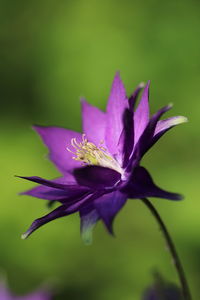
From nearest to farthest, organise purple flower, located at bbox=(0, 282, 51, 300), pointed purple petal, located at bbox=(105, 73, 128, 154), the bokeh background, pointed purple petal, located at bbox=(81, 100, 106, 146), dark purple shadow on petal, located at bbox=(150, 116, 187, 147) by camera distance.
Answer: dark purple shadow on petal, located at bbox=(150, 116, 187, 147) → pointed purple petal, located at bbox=(105, 73, 128, 154) → pointed purple petal, located at bbox=(81, 100, 106, 146) → purple flower, located at bbox=(0, 282, 51, 300) → the bokeh background

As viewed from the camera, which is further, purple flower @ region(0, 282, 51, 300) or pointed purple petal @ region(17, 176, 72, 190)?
purple flower @ region(0, 282, 51, 300)

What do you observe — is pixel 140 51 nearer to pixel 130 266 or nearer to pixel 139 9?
pixel 139 9

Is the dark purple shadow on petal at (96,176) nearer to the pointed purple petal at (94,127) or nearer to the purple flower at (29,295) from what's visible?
the pointed purple petal at (94,127)

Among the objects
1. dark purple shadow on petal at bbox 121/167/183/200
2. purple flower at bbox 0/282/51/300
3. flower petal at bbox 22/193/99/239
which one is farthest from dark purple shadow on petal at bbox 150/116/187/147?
purple flower at bbox 0/282/51/300

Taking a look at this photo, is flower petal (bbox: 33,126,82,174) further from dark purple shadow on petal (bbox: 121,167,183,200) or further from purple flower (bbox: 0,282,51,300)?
purple flower (bbox: 0,282,51,300)

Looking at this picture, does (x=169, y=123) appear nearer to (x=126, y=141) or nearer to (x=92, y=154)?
(x=126, y=141)

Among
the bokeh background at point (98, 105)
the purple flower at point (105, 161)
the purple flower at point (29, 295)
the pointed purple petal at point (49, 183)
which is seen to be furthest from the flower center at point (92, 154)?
the bokeh background at point (98, 105)
